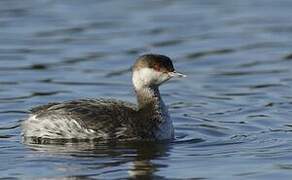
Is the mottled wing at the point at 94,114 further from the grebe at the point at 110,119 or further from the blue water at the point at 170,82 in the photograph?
the blue water at the point at 170,82

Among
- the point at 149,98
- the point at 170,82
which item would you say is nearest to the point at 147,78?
the point at 149,98

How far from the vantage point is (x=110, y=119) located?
15.4 m

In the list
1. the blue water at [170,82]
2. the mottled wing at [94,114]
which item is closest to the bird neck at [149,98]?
the mottled wing at [94,114]

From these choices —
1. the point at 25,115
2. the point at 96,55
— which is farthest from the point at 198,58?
the point at 25,115

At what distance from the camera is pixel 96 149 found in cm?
1503

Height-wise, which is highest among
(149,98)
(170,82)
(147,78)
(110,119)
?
(147,78)

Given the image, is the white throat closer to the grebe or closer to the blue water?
the grebe

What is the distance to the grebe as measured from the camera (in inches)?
606

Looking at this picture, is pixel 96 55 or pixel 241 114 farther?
pixel 96 55

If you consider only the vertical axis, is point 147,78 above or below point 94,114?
above

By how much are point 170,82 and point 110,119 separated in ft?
13.8

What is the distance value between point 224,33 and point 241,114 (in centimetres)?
610

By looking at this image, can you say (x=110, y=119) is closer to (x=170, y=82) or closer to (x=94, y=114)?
(x=94, y=114)

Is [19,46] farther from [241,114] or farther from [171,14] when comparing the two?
[241,114]
